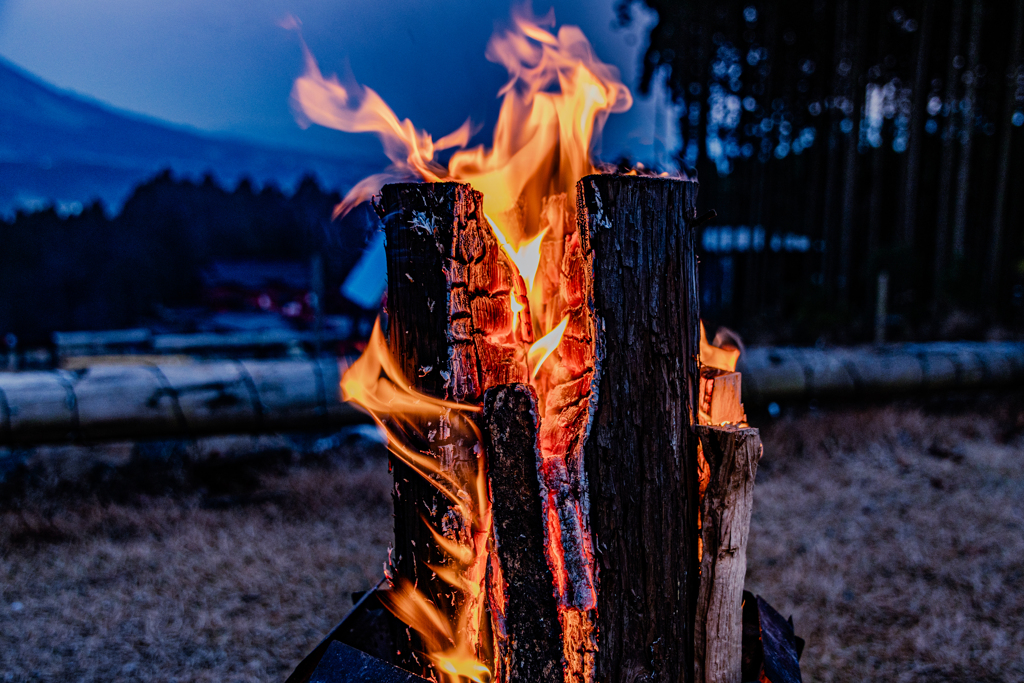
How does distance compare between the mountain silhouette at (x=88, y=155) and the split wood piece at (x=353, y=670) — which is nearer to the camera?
the split wood piece at (x=353, y=670)

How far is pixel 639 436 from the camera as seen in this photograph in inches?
55.0

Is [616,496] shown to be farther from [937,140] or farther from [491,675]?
[937,140]

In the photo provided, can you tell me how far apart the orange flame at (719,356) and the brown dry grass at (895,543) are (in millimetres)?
1757

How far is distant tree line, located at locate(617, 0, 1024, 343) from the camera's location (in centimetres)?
1041

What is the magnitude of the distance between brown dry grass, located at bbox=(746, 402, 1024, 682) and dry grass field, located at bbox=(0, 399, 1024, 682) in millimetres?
13

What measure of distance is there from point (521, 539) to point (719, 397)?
71 centimetres

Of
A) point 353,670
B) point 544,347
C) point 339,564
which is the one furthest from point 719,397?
point 339,564

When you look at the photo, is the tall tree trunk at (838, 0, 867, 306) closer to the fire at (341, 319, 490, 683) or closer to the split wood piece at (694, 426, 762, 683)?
the split wood piece at (694, 426, 762, 683)

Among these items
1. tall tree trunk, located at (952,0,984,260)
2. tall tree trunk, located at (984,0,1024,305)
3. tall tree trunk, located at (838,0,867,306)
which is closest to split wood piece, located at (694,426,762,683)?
tall tree trunk, located at (838,0,867,306)

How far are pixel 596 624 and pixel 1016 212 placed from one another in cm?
1684

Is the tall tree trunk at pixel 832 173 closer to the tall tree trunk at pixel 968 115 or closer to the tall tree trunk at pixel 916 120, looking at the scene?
the tall tree trunk at pixel 916 120

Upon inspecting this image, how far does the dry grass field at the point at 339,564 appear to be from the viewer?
265 cm

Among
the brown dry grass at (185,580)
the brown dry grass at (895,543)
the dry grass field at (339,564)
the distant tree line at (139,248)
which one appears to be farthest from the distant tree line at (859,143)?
the brown dry grass at (185,580)

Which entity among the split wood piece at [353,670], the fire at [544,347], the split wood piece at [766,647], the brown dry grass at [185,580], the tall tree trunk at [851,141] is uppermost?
the tall tree trunk at [851,141]
